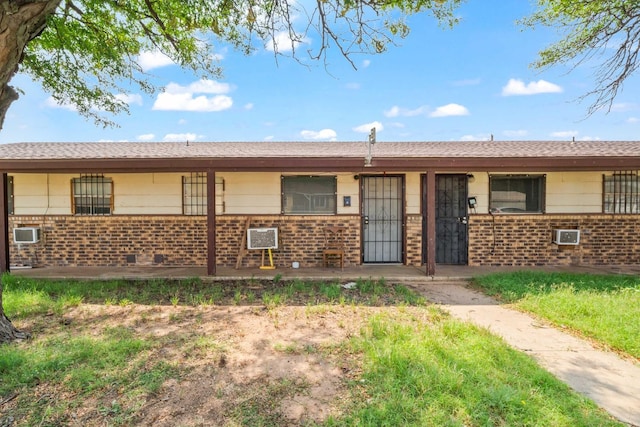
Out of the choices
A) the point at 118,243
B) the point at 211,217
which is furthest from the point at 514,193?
the point at 118,243

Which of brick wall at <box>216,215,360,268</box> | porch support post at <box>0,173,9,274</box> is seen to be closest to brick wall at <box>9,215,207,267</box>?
brick wall at <box>216,215,360,268</box>

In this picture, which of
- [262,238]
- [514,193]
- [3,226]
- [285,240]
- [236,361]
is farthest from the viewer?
[514,193]

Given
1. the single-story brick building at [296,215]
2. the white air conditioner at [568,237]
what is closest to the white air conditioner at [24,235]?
the single-story brick building at [296,215]

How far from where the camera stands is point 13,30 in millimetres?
3062

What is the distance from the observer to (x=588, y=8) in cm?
590

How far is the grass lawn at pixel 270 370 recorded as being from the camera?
253cm

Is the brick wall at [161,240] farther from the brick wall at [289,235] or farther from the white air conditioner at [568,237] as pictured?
the white air conditioner at [568,237]

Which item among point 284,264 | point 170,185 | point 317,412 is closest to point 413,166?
point 284,264

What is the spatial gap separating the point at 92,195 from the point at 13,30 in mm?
5759

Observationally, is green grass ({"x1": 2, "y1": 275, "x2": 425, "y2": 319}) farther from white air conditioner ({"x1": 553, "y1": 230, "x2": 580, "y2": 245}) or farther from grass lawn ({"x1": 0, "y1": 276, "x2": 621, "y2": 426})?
white air conditioner ({"x1": 553, "y1": 230, "x2": 580, "y2": 245})

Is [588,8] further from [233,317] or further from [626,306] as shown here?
[233,317]

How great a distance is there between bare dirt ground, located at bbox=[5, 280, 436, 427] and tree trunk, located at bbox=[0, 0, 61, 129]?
276 cm

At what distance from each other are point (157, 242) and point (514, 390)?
758 cm

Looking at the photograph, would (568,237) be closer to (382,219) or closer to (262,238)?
(382,219)
